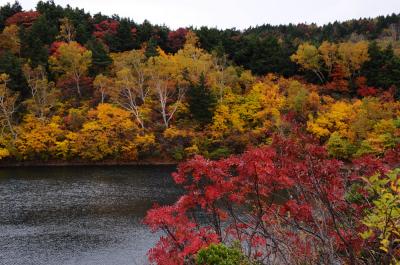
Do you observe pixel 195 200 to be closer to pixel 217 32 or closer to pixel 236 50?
pixel 236 50

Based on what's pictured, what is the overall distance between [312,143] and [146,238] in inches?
456

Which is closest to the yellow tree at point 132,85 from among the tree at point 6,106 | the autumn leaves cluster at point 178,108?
the autumn leaves cluster at point 178,108

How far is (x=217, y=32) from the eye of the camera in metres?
57.9

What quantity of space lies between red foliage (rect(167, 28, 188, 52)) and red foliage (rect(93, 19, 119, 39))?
7.67m

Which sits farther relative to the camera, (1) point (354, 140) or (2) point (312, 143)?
(1) point (354, 140)

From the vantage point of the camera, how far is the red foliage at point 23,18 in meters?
57.4

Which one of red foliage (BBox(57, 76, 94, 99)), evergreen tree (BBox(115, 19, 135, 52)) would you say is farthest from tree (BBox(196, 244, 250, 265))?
evergreen tree (BBox(115, 19, 135, 52))

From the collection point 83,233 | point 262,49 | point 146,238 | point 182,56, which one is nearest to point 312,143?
point 146,238

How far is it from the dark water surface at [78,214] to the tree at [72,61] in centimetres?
1534

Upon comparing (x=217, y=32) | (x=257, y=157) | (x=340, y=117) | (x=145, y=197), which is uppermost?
(x=217, y=32)

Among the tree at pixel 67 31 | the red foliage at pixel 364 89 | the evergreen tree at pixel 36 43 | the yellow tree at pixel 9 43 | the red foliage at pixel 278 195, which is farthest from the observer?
Answer: the tree at pixel 67 31

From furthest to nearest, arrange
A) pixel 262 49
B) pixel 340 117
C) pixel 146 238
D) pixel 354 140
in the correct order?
1. pixel 262 49
2. pixel 340 117
3. pixel 354 140
4. pixel 146 238

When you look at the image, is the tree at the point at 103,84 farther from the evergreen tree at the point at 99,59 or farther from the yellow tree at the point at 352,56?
the yellow tree at the point at 352,56

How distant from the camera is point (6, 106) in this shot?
1551 inches
